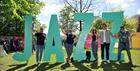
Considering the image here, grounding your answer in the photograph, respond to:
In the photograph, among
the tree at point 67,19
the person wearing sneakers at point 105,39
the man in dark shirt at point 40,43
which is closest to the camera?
the man in dark shirt at point 40,43

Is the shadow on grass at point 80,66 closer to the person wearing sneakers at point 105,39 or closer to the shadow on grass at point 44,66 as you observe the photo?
the shadow on grass at point 44,66

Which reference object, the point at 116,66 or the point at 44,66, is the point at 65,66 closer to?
the point at 44,66

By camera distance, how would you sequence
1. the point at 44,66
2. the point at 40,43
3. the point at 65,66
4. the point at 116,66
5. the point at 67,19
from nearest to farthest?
the point at 116,66, the point at 65,66, the point at 44,66, the point at 40,43, the point at 67,19

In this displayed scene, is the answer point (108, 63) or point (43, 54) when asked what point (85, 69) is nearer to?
point (108, 63)

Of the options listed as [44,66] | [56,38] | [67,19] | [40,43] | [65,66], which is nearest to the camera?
[65,66]

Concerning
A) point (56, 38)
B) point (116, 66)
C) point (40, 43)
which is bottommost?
point (116, 66)

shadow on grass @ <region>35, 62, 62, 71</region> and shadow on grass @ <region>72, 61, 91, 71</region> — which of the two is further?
shadow on grass @ <region>35, 62, 62, 71</region>

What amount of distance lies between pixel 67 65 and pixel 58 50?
5.12 feet

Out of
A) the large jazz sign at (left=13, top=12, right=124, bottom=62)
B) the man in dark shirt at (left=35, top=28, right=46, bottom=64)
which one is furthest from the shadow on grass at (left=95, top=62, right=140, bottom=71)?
the man in dark shirt at (left=35, top=28, right=46, bottom=64)

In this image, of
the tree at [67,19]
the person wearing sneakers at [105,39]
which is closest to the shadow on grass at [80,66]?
the person wearing sneakers at [105,39]

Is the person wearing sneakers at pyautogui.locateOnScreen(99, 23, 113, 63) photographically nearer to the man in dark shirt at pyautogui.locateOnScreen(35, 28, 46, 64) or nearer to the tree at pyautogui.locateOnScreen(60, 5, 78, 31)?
the man in dark shirt at pyautogui.locateOnScreen(35, 28, 46, 64)

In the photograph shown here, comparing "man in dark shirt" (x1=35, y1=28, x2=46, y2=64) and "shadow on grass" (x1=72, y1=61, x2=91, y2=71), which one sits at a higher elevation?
"man in dark shirt" (x1=35, y1=28, x2=46, y2=64)

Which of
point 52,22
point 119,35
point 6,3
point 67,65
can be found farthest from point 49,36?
point 6,3

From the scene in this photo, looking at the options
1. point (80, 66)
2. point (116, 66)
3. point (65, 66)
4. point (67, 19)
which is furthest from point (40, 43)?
point (67, 19)
